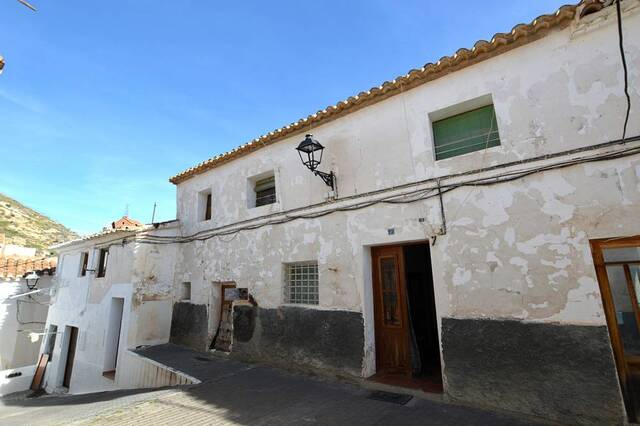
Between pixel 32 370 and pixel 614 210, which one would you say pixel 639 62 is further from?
pixel 32 370

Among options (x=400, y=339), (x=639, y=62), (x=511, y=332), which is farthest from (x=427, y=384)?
(x=639, y=62)

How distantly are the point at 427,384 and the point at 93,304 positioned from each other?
35.2 ft

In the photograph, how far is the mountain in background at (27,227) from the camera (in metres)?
24.9

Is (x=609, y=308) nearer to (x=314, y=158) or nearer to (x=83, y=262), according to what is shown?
(x=314, y=158)

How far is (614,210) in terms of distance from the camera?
368 cm

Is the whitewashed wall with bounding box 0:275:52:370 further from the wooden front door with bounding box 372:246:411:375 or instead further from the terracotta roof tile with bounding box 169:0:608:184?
the wooden front door with bounding box 372:246:411:375

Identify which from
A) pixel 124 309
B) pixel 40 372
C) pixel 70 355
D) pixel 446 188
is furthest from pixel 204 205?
pixel 40 372

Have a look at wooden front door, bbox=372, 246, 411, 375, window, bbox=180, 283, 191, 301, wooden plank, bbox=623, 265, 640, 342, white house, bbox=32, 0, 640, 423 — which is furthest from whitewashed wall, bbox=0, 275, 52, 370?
wooden plank, bbox=623, 265, 640, 342

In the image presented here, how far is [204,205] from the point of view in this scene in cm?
983

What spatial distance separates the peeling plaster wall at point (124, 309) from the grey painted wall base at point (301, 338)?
310cm

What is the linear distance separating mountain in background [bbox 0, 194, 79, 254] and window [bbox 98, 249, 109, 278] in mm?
17047

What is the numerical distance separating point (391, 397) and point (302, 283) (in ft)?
9.37

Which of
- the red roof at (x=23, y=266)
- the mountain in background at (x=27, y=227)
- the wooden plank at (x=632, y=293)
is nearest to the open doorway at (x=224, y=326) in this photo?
the wooden plank at (x=632, y=293)

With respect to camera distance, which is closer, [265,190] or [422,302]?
[422,302]
